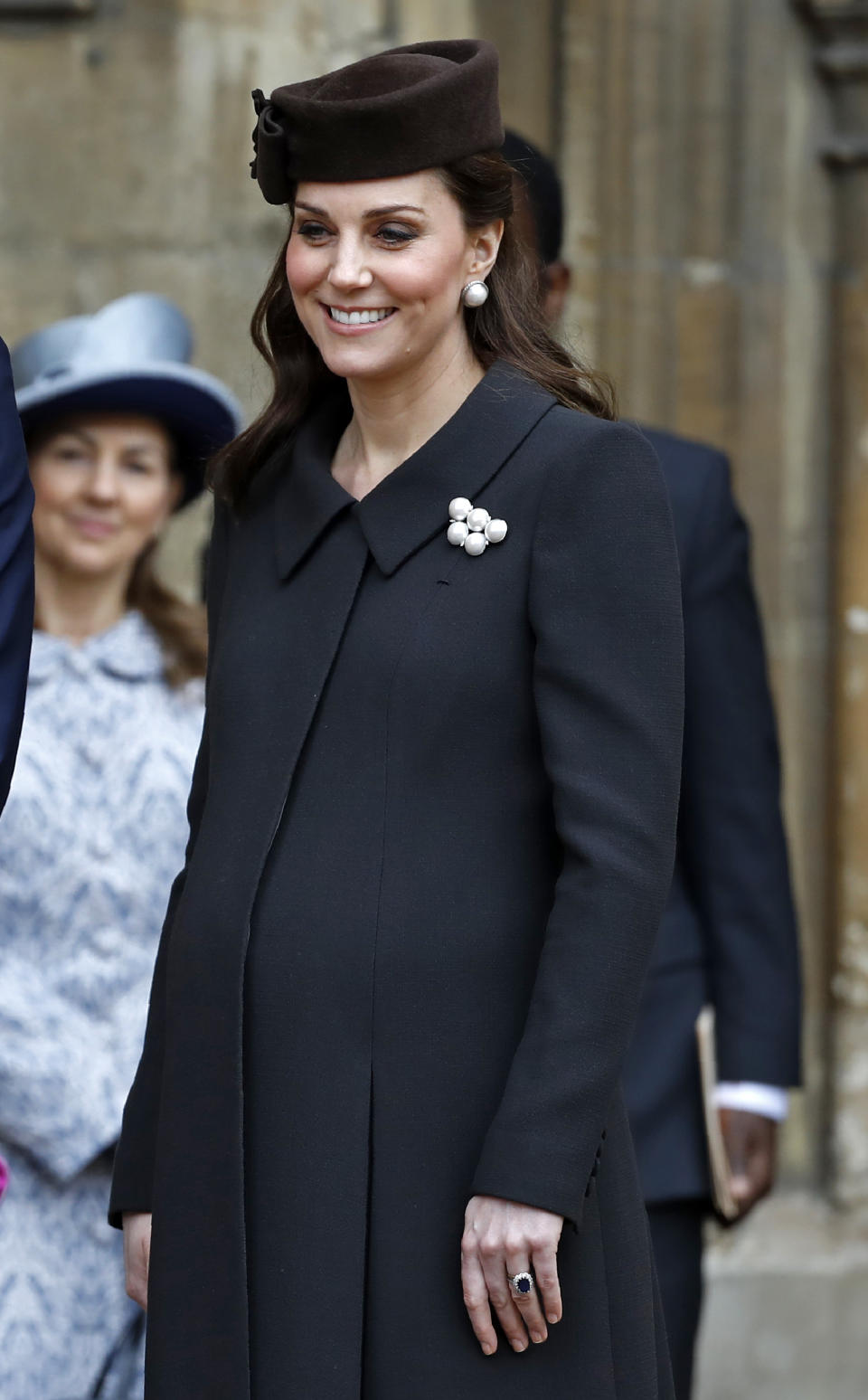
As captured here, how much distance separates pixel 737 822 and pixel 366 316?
1333 mm

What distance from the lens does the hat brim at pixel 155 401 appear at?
10.5ft

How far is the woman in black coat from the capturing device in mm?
1903

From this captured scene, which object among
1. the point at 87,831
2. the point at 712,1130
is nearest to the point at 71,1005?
the point at 87,831

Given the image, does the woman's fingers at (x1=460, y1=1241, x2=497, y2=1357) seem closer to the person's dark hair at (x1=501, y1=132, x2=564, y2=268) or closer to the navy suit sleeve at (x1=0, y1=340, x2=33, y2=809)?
the navy suit sleeve at (x1=0, y1=340, x2=33, y2=809)

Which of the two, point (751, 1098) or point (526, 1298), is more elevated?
point (526, 1298)

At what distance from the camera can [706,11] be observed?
436cm

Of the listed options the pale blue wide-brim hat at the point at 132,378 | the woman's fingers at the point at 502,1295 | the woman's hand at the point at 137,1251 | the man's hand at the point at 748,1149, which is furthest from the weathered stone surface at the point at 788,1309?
the woman's fingers at the point at 502,1295

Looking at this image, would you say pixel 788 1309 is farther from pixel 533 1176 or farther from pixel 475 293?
pixel 475 293

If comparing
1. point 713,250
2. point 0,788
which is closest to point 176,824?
point 0,788

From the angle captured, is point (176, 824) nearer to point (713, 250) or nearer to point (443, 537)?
point (443, 537)

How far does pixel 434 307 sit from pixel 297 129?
0.66 feet

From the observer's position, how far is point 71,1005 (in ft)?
9.64

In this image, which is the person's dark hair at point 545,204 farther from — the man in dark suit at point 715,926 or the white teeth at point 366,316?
the white teeth at point 366,316

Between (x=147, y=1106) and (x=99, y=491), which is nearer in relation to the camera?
(x=147, y=1106)
